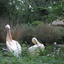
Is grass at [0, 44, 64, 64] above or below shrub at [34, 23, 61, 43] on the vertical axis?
below

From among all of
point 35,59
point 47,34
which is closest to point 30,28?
point 47,34

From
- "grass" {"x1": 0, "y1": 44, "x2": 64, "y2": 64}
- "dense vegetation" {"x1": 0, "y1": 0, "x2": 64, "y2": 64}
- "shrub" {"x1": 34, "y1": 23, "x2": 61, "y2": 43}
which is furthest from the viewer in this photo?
"shrub" {"x1": 34, "y1": 23, "x2": 61, "y2": 43}

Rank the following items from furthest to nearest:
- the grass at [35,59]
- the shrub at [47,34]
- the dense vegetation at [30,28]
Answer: the shrub at [47,34] → the dense vegetation at [30,28] → the grass at [35,59]

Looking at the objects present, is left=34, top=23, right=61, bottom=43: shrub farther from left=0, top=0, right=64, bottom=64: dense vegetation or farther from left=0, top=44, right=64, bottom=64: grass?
left=0, top=44, right=64, bottom=64: grass

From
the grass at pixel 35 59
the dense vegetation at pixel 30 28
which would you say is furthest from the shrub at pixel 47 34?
the grass at pixel 35 59

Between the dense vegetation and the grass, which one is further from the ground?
the dense vegetation

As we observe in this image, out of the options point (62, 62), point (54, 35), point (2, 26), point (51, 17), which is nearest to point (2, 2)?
point (2, 26)

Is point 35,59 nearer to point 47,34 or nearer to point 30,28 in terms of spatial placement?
point 47,34

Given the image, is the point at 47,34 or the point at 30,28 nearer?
the point at 47,34

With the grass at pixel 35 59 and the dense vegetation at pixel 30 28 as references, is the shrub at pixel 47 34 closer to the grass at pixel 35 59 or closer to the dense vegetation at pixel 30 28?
the dense vegetation at pixel 30 28

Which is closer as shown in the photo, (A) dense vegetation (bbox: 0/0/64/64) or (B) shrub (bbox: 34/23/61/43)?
(A) dense vegetation (bbox: 0/0/64/64)

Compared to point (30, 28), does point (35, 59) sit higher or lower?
lower

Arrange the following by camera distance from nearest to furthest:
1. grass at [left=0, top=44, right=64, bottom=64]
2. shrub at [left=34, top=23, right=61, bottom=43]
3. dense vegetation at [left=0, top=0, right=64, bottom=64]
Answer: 1. grass at [left=0, top=44, right=64, bottom=64]
2. dense vegetation at [left=0, top=0, right=64, bottom=64]
3. shrub at [left=34, top=23, right=61, bottom=43]

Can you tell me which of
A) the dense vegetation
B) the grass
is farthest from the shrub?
the grass
